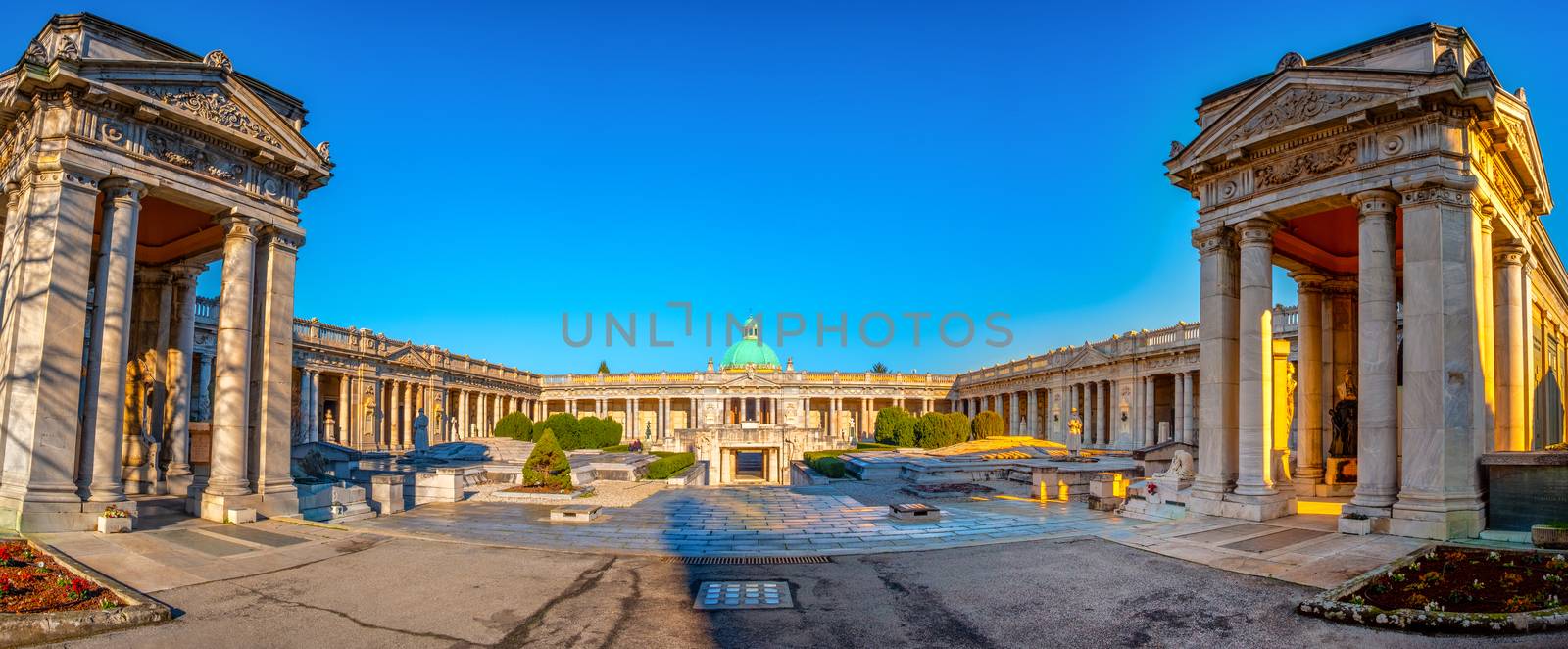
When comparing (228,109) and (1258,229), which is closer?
(228,109)

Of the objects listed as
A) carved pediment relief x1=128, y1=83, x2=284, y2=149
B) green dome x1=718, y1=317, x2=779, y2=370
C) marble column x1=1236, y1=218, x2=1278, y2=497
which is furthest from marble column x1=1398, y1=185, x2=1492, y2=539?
green dome x1=718, y1=317, x2=779, y2=370

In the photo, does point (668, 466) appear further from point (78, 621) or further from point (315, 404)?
point (78, 621)

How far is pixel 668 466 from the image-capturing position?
4134cm

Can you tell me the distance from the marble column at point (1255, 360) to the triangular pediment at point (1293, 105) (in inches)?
67.7

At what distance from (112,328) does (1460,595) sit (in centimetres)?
1988

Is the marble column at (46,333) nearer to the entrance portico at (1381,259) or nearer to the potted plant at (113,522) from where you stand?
the potted plant at (113,522)

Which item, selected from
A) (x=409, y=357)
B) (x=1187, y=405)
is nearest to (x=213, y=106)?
(x=409, y=357)

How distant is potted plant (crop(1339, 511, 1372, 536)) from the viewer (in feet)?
44.5

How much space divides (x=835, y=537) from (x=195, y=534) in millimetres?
10853

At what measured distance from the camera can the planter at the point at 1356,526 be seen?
13.6 meters

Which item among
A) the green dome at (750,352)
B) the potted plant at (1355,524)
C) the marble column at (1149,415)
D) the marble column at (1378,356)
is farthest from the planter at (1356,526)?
the green dome at (750,352)

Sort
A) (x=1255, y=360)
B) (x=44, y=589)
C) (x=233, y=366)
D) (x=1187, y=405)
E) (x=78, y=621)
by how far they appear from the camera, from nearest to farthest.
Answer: (x=78, y=621) < (x=44, y=589) < (x=233, y=366) < (x=1255, y=360) < (x=1187, y=405)

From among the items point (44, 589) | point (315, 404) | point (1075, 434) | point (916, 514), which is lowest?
point (1075, 434)

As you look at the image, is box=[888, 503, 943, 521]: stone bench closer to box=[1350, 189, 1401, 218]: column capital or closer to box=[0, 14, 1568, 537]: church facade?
box=[0, 14, 1568, 537]: church facade
